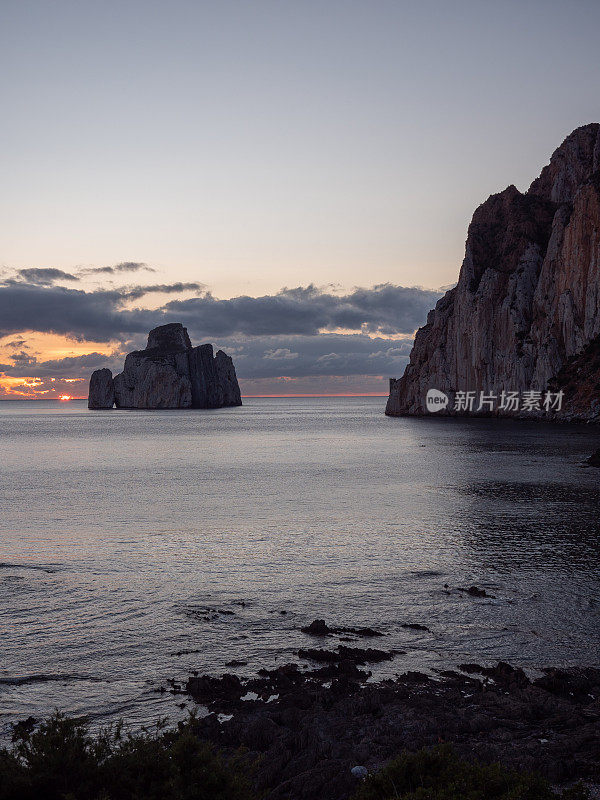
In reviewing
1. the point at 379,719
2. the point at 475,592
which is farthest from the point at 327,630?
the point at 475,592

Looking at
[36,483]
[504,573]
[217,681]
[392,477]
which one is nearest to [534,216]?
[392,477]

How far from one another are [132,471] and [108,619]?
48799 mm

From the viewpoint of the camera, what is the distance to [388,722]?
1298 centimetres

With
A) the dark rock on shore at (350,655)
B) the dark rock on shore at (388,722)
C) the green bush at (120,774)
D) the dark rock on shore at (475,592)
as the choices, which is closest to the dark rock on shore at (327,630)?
the dark rock on shore at (350,655)

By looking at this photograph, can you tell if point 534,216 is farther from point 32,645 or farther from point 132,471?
point 32,645

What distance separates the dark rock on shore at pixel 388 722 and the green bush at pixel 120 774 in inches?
73.8

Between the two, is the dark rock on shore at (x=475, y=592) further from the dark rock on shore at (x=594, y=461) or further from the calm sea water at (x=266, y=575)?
the dark rock on shore at (x=594, y=461)

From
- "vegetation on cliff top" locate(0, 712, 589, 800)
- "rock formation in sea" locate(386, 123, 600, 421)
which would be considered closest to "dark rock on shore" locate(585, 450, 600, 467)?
"vegetation on cliff top" locate(0, 712, 589, 800)

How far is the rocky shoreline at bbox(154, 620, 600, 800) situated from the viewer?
11.1 meters

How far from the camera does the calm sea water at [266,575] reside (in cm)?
1669

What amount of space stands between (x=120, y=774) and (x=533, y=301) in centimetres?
16928

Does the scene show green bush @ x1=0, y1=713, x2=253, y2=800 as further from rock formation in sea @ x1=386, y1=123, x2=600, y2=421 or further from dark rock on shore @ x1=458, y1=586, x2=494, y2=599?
rock formation in sea @ x1=386, y1=123, x2=600, y2=421

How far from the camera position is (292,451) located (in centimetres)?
9288

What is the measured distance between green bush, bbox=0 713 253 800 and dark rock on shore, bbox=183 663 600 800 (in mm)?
1875
